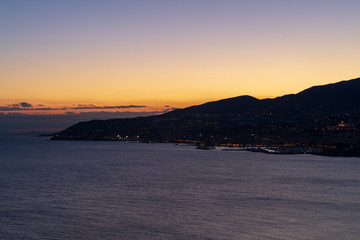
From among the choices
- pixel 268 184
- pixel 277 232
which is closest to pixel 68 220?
pixel 277 232

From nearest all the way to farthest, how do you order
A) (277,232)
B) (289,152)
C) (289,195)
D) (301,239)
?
(301,239)
(277,232)
(289,195)
(289,152)

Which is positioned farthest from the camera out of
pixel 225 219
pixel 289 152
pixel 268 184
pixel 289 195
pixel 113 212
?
pixel 289 152

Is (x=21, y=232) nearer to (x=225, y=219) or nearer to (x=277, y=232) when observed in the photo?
(x=225, y=219)

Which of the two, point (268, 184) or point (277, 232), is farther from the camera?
point (268, 184)

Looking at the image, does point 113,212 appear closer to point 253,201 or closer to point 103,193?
point 103,193

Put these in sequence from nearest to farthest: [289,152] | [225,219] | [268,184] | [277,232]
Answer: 1. [277,232]
2. [225,219]
3. [268,184]
4. [289,152]

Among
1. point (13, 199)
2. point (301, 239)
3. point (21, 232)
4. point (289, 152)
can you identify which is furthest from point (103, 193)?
point (289, 152)

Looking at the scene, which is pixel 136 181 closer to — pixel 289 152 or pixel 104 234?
pixel 104 234

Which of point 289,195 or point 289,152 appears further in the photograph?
point 289,152

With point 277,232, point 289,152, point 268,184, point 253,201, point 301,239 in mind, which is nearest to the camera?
point 301,239
